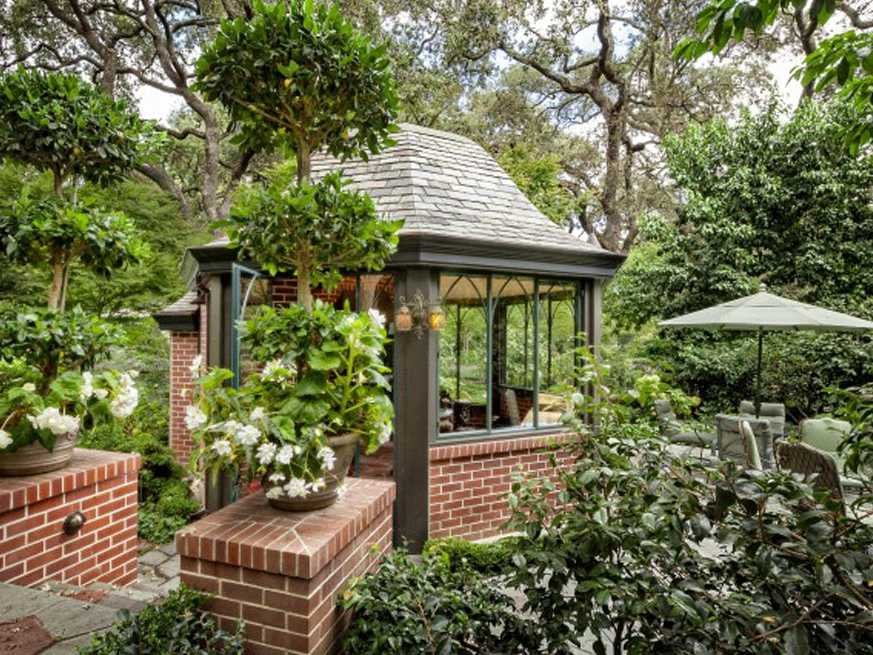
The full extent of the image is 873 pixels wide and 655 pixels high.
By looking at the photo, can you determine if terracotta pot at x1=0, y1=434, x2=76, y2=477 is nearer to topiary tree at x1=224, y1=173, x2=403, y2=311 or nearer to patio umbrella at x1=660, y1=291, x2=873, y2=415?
topiary tree at x1=224, y1=173, x2=403, y2=311

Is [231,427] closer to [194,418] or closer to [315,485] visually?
[194,418]

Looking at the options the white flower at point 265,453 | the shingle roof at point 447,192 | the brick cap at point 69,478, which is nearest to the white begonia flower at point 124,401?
the brick cap at point 69,478

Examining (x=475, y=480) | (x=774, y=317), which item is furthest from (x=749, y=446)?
(x=475, y=480)

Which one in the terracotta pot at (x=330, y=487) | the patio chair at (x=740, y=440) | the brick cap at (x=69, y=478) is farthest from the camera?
the patio chair at (x=740, y=440)

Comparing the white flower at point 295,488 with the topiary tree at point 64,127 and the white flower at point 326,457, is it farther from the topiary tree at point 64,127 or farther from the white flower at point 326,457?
the topiary tree at point 64,127

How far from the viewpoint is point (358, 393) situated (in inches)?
87.8

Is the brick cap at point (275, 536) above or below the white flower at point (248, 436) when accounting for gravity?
below

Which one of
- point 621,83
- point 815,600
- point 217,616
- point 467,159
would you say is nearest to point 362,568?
point 217,616

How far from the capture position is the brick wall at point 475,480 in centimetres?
455

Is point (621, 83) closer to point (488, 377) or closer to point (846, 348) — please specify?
point (846, 348)

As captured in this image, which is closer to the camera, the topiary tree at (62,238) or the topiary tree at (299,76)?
the topiary tree at (299,76)

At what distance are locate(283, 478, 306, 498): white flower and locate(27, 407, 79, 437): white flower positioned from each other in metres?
1.27

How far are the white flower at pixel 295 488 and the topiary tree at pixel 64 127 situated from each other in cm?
226

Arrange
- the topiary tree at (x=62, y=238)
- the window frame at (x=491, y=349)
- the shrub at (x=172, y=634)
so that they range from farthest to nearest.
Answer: the window frame at (x=491, y=349) < the topiary tree at (x=62, y=238) < the shrub at (x=172, y=634)
